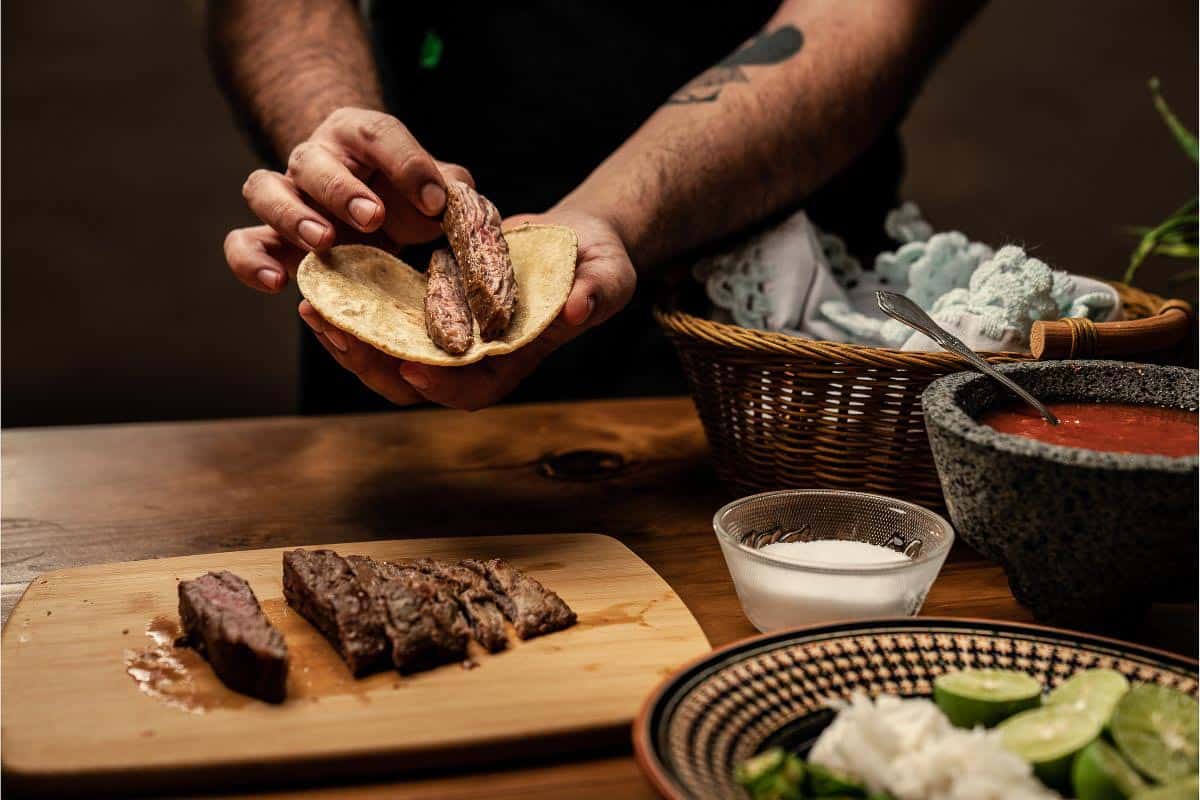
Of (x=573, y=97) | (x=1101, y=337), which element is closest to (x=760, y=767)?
(x=1101, y=337)

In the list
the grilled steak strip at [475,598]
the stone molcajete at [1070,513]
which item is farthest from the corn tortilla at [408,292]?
the stone molcajete at [1070,513]

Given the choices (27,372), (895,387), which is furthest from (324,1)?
(27,372)

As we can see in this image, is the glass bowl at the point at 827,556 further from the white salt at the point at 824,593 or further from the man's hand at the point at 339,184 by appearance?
the man's hand at the point at 339,184

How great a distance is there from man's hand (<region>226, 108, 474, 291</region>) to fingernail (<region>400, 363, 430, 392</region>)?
0.72ft

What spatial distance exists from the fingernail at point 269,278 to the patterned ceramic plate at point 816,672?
0.90 meters

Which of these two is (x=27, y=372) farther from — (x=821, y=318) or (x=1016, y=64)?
(x=1016, y=64)

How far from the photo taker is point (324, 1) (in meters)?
2.35

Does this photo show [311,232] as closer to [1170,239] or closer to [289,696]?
[289,696]

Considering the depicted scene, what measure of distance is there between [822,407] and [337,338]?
2.18 ft

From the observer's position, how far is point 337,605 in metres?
1.21

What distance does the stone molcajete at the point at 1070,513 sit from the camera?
107 centimetres

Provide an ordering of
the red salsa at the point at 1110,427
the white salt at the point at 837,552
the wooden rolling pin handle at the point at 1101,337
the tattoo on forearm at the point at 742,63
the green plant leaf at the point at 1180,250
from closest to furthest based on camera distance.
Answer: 1. the red salsa at the point at 1110,427
2. the white salt at the point at 837,552
3. the wooden rolling pin handle at the point at 1101,337
4. the tattoo on forearm at the point at 742,63
5. the green plant leaf at the point at 1180,250

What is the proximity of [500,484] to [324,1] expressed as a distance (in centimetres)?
117

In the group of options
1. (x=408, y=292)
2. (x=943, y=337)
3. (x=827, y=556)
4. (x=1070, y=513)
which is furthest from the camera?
(x=408, y=292)
